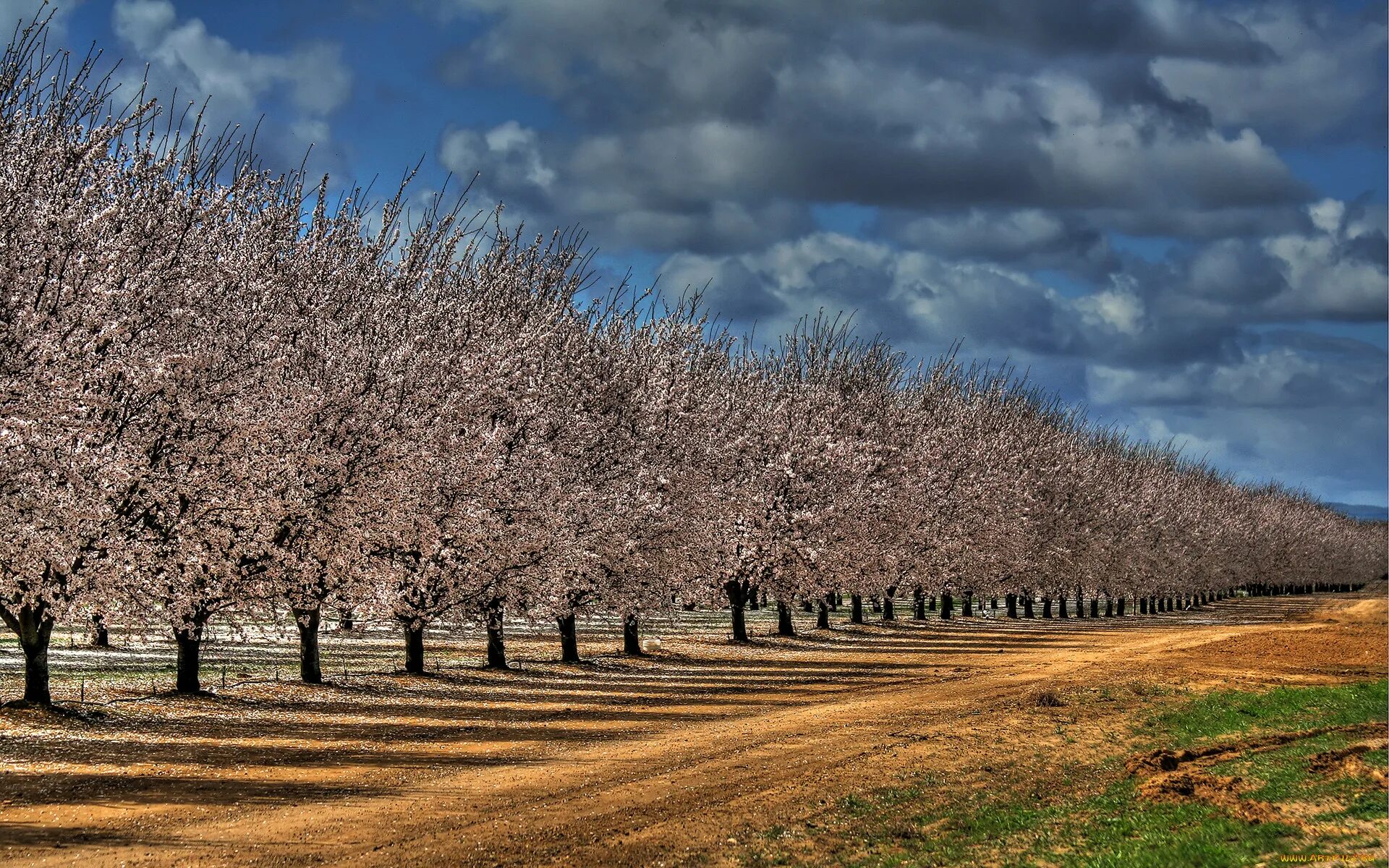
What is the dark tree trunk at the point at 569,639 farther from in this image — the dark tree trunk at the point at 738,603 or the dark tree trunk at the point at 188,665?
the dark tree trunk at the point at 188,665

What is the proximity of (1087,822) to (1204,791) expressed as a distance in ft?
7.53

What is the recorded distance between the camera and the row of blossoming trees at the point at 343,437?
24.7 meters

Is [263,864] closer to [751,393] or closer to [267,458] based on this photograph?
[267,458]

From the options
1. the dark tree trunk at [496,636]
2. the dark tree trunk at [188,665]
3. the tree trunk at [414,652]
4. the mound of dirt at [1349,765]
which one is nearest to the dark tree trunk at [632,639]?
the dark tree trunk at [496,636]

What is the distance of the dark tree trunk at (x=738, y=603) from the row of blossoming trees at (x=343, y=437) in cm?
18

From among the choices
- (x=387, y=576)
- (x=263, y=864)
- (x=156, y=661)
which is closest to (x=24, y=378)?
(x=387, y=576)

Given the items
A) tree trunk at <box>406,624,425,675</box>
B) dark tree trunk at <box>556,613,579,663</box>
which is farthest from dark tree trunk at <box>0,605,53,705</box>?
dark tree trunk at <box>556,613,579,663</box>

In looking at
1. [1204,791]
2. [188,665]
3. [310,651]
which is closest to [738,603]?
[310,651]

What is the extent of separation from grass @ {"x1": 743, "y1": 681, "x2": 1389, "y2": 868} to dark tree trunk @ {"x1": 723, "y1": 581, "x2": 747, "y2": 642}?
29.8 meters

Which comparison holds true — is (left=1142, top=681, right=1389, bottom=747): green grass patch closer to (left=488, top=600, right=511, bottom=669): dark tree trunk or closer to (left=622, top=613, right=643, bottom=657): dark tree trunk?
A: (left=488, top=600, right=511, bottom=669): dark tree trunk

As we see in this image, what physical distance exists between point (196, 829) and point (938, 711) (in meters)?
17.9

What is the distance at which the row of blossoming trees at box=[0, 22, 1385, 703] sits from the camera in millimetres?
24734

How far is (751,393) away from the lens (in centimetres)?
6156

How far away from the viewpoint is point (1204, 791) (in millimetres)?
17375
